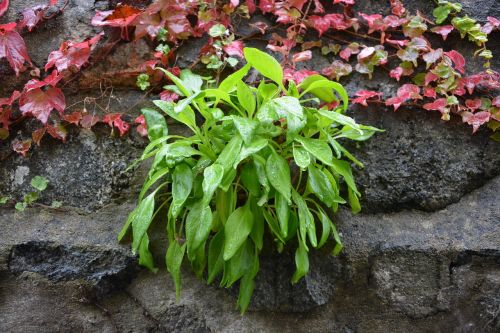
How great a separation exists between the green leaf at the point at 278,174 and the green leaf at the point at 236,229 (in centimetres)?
12

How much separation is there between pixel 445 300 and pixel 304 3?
1040mm

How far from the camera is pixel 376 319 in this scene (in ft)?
4.41

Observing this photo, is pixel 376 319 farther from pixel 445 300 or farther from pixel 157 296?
pixel 157 296

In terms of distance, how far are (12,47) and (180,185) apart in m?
0.76

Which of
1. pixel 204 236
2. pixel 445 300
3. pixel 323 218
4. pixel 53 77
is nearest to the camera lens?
pixel 204 236

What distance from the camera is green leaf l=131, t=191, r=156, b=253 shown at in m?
1.16

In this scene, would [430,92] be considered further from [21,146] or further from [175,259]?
[21,146]

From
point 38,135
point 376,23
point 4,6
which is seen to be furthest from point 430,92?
point 4,6

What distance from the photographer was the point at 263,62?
1098 millimetres

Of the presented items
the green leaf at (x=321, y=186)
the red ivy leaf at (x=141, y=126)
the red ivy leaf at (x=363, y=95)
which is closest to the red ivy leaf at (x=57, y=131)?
the red ivy leaf at (x=141, y=126)

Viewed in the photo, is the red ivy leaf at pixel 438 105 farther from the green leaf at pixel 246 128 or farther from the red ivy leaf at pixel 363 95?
the green leaf at pixel 246 128

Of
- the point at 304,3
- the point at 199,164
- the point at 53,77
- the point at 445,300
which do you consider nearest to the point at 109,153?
the point at 53,77

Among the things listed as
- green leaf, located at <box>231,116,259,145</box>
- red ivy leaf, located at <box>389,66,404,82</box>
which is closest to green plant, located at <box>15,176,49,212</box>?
green leaf, located at <box>231,116,259,145</box>

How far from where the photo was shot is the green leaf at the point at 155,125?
1.25 meters
